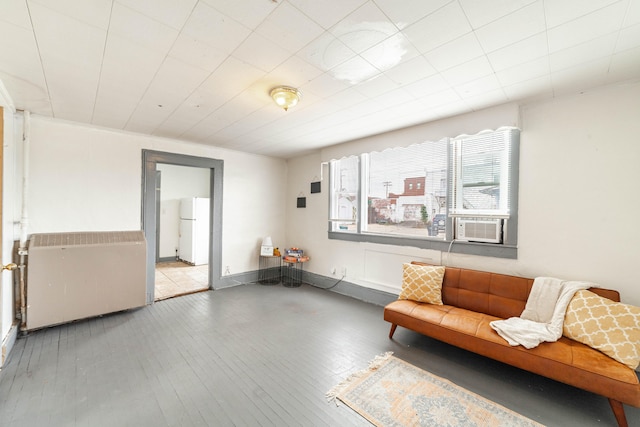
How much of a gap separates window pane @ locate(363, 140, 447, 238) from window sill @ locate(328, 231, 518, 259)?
0.11m

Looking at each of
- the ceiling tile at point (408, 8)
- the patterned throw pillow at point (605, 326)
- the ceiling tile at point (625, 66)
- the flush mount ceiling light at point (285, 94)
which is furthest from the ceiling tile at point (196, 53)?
the patterned throw pillow at point (605, 326)

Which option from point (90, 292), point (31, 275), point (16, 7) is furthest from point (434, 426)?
point (31, 275)

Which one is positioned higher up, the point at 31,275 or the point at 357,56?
the point at 357,56

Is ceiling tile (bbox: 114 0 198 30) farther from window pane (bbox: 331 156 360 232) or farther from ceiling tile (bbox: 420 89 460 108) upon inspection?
window pane (bbox: 331 156 360 232)

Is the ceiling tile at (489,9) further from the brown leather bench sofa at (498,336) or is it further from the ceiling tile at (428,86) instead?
the brown leather bench sofa at (498,336)

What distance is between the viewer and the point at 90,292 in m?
3.18

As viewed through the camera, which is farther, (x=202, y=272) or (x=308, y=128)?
(x=202, y=272)

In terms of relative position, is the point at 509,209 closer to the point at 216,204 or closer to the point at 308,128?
the point at 308,128

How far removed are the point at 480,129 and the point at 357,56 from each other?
1.90m

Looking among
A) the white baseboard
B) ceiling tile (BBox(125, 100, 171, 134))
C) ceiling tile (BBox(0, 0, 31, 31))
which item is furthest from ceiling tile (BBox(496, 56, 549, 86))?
the white baseboard

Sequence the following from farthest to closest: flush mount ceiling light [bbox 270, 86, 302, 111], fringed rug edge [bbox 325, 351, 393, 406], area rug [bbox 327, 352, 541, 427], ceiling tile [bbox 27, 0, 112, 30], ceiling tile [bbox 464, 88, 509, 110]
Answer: ceiling tile [bbox 464, 88, 509, 110], flush mount ceiling light [bbox 270, 86, 302, 111], fringed rug edge [bbox 325, 351, 393, 406], area rug [bbox 327, 352, 541, 427], ceiling tile [bbox 27, 0, 112, 30]

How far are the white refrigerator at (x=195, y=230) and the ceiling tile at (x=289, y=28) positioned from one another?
555 centimetres

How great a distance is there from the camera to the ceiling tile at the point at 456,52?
1.75 meters

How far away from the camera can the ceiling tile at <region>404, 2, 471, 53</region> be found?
1496 millimetres
